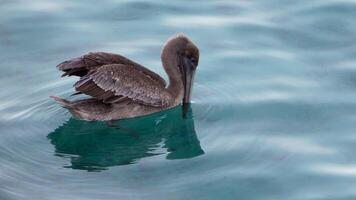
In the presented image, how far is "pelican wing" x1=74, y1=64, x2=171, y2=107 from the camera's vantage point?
930 cm

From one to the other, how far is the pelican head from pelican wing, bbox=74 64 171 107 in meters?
0.22

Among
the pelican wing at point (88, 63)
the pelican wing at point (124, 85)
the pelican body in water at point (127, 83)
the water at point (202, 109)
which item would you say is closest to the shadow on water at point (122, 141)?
the water at point (202, 109)

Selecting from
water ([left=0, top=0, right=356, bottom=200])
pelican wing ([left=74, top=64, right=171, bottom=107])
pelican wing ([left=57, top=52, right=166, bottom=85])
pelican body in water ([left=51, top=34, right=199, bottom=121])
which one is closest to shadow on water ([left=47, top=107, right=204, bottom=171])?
water ([left=0, top=0, right=356, bottom=200])

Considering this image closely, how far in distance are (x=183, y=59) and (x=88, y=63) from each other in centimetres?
104

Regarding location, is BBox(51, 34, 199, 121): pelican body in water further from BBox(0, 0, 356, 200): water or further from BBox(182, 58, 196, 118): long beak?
BBox(0, 0, 356, 200): water

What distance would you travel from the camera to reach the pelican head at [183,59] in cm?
974

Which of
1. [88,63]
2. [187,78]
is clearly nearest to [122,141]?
[88,63]

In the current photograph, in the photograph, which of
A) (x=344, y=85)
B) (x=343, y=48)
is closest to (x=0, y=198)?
(x=344, y=85)

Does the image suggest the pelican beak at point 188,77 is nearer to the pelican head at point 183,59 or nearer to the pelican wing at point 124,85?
the pelican head at point 183,59

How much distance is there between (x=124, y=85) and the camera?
9484 mm

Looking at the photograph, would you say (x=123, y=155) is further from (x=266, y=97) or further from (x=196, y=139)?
(x=266, y=97)

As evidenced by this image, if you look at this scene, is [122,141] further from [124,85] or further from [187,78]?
[187,78]

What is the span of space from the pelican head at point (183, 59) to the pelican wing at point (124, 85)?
223 mm

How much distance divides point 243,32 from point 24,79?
9.24ft
